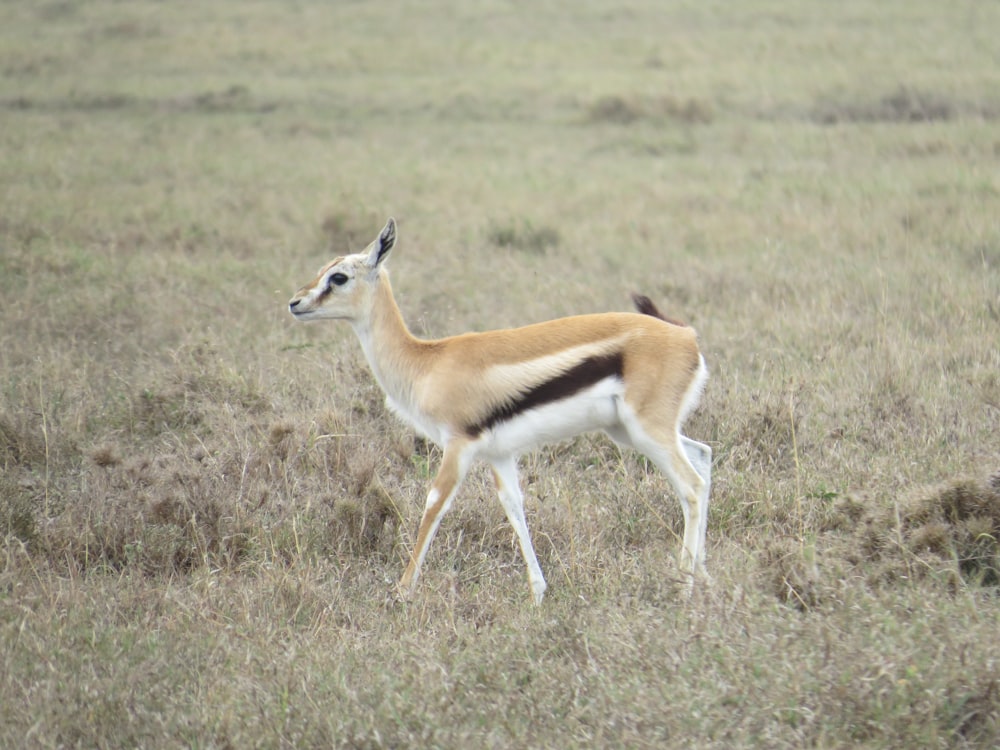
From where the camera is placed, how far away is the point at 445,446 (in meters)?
5.06

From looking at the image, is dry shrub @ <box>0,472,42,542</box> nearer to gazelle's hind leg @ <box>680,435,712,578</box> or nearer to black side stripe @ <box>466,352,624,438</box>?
black side stripe @ <box>466,352,624,438</box>

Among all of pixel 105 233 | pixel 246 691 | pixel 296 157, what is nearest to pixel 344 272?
pixel 246 691

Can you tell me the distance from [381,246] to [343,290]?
0.28 metres

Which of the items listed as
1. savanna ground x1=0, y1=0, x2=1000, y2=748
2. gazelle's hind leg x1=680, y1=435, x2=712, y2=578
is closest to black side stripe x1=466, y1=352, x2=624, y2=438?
gazelle's hind leg x1=680, y1=435, x2=712, y2=578

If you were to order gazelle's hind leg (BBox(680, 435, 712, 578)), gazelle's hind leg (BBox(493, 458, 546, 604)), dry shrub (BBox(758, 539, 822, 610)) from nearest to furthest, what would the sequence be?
dry shrub (BBox(758, 539, 822, 610)), gazelle's hind leg (BBox(493, 458, 546, 604)), gazelle's hind leg (BBox(680, 435, 712, 578))

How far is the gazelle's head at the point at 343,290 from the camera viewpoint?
5.33m

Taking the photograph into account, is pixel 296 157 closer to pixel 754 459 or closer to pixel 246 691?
pixel 754 459

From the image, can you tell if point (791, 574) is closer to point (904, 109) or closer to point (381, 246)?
point (381, 246)

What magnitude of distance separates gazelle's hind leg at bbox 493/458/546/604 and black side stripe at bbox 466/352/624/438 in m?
0.27

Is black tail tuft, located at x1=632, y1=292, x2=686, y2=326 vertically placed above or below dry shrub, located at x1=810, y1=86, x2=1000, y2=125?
above

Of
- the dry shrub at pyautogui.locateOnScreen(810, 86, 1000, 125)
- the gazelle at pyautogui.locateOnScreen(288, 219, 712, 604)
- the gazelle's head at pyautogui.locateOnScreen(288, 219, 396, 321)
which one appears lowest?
the dry shrub at pyautogui.locateOnScreen(810, 86, 1000, 125)

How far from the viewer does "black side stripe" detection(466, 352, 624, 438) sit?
16.1 ft

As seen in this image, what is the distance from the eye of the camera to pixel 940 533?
192 inches

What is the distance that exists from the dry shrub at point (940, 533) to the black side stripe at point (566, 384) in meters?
1.27
